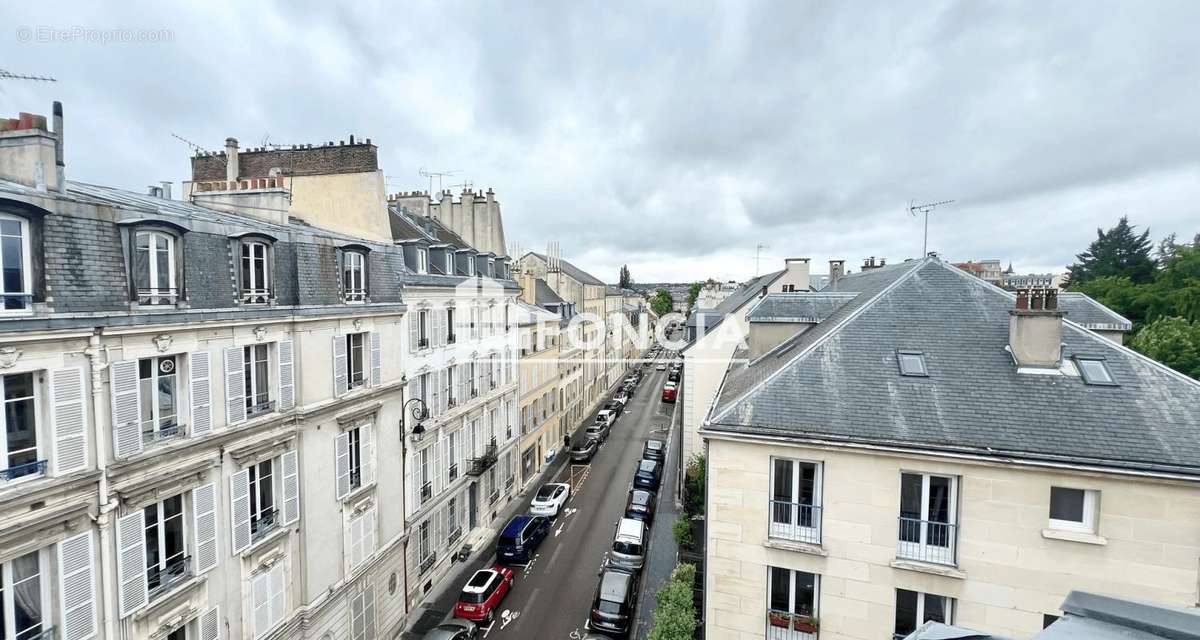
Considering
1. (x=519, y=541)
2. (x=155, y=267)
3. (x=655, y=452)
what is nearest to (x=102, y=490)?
(x=155, y=267)

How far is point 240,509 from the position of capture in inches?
432

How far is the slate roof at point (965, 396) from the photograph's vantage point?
352 inches

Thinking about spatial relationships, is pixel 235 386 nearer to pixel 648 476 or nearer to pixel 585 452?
pixel 648 476

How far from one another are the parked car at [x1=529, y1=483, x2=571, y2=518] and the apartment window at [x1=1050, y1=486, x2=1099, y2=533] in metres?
19.3

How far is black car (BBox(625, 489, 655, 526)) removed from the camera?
23781 millimetres

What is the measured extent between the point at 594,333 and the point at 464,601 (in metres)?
32.1

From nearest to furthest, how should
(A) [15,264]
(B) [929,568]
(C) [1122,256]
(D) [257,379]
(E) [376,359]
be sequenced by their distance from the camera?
(A) [15,264] → (B) [929,568] → (D) [257,379] → (E) [376,359] → (C) [1122,256]

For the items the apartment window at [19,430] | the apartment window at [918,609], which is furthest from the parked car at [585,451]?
the apartment window at [19,430]

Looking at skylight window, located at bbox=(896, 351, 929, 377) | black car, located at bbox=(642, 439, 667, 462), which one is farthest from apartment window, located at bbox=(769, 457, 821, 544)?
black car, located at bbox=(642, 439, 667, 462)

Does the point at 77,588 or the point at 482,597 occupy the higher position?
the point at 77,588

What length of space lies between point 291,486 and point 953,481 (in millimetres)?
14491

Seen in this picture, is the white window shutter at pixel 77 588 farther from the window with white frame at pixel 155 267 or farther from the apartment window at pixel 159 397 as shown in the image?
the window with white frame at pixel 155 267

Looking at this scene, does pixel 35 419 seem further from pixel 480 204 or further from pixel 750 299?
pixel 750 299

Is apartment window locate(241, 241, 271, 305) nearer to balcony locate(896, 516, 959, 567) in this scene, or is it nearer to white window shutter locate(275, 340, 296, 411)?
white window shutter locate(275, 340, 296, 411)
